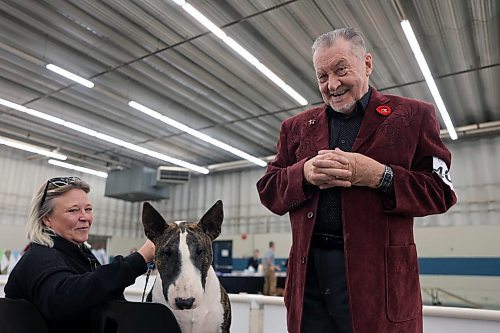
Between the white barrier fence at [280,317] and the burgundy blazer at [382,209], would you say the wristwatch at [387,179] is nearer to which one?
the burgundy blazer at [382,209]

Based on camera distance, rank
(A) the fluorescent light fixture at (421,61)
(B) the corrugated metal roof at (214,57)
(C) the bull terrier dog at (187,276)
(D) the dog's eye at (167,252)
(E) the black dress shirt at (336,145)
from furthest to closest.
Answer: (B) the corrugated metal roof at (214,57) < (A) the fluorescent light fixture at (421,61) < (D) the dog's eye at (167,252) < (C) the bull terrier dog at (187,276) < (E) the black dress shirt at (336,145)

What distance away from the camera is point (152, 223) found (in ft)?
5.08

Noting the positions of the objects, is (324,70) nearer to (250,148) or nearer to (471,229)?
(471,229)

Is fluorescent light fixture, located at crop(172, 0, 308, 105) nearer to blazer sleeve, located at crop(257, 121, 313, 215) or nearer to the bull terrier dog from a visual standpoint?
the bull terrier dog

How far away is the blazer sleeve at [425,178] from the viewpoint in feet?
2.98

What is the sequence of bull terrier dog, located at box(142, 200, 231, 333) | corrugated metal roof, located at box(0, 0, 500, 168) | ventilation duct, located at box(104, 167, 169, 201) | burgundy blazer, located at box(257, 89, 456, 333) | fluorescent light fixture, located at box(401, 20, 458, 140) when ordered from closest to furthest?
burgundy blazer, located at box(257, 89, 456, 333)
bull terrier dog, located at box(142, 200, 231, 333)
fluorescent light fixture, located at box(401, 20, 458, 140)
corrugated metal roof, located at box(0, 0, 500, 168)
ventilation duct, located at box(104, 167, 169, 201)

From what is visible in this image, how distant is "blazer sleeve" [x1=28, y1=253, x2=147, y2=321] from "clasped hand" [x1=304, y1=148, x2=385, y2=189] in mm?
728

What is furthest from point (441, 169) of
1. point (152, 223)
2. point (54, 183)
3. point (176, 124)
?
point (176, 124)

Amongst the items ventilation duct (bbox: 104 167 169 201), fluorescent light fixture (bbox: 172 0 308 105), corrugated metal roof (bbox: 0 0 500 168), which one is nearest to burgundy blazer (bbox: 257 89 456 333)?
fluorescent light fixture (bbox: 172 0 308 105)

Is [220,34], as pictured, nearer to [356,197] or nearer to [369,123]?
[369,123]

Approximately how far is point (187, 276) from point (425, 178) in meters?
0.80

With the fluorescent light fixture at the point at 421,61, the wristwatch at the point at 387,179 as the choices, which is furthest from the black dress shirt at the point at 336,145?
the fluorescent light fixture at the point at 421,61

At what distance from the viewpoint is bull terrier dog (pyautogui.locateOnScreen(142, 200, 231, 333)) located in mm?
1300

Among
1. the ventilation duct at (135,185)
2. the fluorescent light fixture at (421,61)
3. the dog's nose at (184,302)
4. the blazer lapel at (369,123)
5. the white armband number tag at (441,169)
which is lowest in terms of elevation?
the dog's nose at (184,302)
